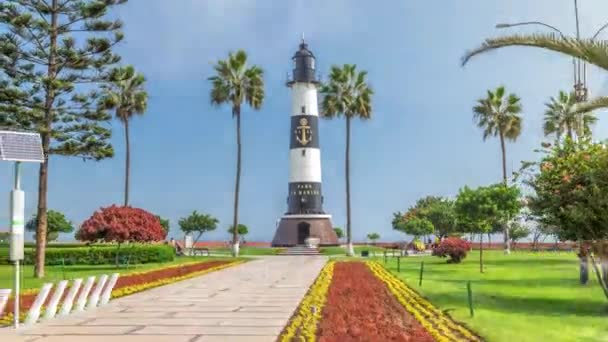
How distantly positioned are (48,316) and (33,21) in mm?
20498

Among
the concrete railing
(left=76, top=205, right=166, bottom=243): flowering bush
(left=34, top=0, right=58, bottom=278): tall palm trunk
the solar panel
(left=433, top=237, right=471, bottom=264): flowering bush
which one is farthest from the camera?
(left=433, top=237, right=471, bottom=264): flowering bush

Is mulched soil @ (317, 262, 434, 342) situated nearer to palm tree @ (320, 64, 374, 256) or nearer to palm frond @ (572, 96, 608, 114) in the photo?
palm frond @ (572, 96, 608, 114)

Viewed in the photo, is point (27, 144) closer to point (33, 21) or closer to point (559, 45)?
point (559, 45)

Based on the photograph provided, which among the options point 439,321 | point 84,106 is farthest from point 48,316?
point 84,106

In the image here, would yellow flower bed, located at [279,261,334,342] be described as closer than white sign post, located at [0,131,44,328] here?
Yes

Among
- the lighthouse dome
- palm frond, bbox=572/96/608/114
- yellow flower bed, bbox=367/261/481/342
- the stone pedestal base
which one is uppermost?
the lighthouse dome

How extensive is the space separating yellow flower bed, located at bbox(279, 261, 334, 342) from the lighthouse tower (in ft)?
122

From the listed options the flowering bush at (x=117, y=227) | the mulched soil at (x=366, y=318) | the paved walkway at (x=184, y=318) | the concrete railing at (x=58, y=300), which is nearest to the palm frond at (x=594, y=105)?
the mulched soil at (x=366, y=318)

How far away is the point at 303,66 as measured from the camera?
5950cm

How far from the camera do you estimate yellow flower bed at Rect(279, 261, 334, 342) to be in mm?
10484

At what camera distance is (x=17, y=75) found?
1188 inches

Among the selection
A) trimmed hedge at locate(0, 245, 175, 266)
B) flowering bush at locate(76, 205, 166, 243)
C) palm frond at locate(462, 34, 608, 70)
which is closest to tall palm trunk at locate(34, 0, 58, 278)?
flowering bush at locate(76, 205, 166, 243)

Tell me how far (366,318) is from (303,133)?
149ft

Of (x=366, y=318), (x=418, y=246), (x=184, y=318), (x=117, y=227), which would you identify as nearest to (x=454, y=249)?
(x=117, y=227)
